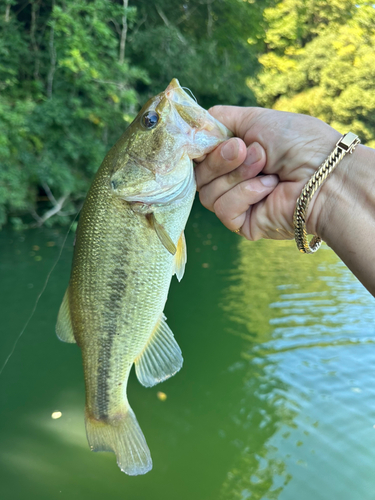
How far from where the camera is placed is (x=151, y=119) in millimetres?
1736

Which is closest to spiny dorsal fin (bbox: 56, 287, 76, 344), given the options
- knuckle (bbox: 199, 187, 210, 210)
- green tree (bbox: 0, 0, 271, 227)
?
knuckle (bbox: 199, 187, 210, 210)

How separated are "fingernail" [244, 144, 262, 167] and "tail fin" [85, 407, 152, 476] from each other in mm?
1425

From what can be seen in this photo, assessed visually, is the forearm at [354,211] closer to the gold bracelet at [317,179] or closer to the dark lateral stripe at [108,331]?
the gold bracelet at [317,179]

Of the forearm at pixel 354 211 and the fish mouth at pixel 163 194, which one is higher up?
the forearm at pixel 354 211

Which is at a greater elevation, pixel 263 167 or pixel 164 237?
pixel 263 167

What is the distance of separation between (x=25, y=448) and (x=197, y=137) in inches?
133

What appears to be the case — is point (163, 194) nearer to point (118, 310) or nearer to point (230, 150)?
point (230, 150)

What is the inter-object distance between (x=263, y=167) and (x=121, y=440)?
1.55 m

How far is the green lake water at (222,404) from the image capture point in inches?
133

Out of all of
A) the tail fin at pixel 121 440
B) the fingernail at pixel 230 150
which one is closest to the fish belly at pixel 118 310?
the tail fin at pixel 121 440

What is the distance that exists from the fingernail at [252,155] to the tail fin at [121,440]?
1.43 meters

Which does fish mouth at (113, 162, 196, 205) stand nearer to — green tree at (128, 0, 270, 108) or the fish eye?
the fish eye

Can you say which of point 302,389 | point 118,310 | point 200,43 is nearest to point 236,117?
point 118,310

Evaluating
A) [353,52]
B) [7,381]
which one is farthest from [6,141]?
[353,52]
